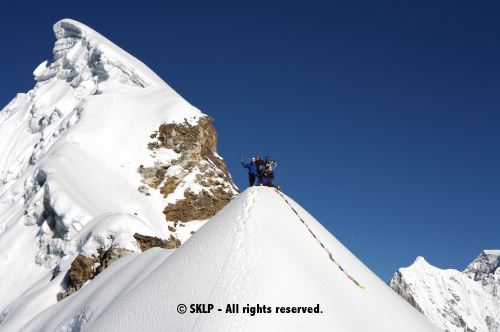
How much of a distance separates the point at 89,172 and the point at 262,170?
2617 cm

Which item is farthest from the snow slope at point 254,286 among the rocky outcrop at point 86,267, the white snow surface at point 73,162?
the white snow surface at point 73,162

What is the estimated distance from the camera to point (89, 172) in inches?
1608

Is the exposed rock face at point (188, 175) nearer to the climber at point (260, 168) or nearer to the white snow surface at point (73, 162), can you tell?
the white snow surface at point (73, 162)

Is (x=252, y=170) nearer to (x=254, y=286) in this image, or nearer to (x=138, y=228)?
(x=254, y=286)

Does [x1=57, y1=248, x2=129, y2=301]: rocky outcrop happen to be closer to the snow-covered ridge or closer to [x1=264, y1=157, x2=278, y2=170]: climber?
[x1=264, y1=157, x2=278, y2=170]: climber

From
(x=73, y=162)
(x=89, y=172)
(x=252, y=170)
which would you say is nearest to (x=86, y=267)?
(x=252, y=170)

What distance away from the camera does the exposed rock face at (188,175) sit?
1756 inches

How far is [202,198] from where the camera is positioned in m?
45.5

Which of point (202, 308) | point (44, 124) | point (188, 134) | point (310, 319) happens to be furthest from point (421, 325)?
point (44, 124)

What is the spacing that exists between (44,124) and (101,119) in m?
9.22

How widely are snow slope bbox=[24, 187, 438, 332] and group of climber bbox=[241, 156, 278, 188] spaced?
4.52m

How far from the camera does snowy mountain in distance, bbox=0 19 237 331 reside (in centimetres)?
2748

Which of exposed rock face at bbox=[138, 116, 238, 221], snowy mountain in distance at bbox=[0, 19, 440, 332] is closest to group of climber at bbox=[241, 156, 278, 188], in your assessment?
snowy mountain in distance at bbox=[0, 19, 440, 332]

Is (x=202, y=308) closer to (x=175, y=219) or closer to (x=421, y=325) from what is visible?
(x=421, y=325)
